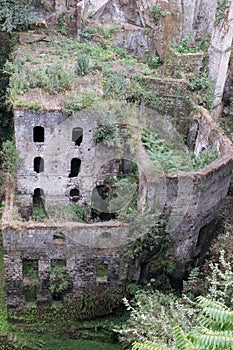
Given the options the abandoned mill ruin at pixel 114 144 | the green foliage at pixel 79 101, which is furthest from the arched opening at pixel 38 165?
the green foliage at pixel 79 101

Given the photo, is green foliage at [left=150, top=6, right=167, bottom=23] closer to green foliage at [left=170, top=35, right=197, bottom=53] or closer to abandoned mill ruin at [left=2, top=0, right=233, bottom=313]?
abandoned mill ruin at [left=2, top=0, right=233, bottom=313]

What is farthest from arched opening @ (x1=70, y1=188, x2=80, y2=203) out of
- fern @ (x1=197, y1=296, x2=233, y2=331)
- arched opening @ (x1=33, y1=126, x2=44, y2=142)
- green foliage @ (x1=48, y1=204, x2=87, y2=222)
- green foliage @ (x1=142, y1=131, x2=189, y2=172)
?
fern @ (x1=197, y1=296, x2=233, y2=331)

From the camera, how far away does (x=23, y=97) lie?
2158 centimetres

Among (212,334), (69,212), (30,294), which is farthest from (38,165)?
(212,334)

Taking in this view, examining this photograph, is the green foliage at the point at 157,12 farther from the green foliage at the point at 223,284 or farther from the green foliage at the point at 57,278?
the green foliage at the point at 223,284

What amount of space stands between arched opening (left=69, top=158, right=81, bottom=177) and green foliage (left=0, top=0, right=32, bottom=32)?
730 centimetres

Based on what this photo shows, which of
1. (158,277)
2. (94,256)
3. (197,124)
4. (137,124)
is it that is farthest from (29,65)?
(158,277)

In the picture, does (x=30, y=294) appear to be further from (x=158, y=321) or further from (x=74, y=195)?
(x=158, y=321)

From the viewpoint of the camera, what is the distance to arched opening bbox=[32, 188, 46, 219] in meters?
23.6

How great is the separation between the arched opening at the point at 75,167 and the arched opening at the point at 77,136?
0.97 meters

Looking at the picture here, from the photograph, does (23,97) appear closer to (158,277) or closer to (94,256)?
(94,256)

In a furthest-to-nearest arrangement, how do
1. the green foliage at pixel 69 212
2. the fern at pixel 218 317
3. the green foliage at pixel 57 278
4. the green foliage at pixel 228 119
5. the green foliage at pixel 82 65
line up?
the green foliage at pixel 228 119 → the green foliage at pixel 82 65 → the green foliage at pixel 69 212 → the green foliage at pixel 57 278 → the fern at pixel 218 317

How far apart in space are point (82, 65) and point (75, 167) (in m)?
4.83

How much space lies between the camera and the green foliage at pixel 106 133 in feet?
72.0
